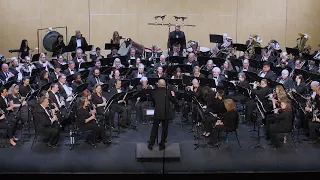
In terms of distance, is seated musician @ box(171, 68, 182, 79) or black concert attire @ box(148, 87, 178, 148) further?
seated musician @ box(171, 68, 182, 79)

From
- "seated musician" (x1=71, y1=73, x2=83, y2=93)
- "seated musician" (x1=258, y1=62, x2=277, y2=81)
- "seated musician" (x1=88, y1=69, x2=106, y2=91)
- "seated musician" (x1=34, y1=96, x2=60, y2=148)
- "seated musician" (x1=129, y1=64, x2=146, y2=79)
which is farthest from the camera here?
"seated musician" (x1=129, y1=64, x2=146, y2=79)

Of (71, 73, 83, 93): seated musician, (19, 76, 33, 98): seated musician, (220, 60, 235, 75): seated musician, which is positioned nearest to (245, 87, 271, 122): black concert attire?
(220, 60, 235, 75): seated musician

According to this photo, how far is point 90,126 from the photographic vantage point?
9.74 metres

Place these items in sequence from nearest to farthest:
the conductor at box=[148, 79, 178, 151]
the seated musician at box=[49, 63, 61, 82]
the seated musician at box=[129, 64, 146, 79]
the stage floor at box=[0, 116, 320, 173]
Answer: the stage floor at box=[0, 116, 320, 173], the conductor at box=[148, 79, 178, 151], the seated musician at box=[49, 63, 61, 82], the seated musician at box=[129, 64, 146, 79]

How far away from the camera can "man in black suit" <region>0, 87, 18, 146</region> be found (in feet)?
32.1

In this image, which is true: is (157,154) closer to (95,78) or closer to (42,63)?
(95,78)

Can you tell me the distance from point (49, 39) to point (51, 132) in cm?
918

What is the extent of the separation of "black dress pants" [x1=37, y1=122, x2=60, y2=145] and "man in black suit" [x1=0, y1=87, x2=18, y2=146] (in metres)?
0.71

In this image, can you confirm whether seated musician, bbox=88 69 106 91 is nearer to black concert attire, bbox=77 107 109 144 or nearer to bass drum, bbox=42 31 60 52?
black concert attire, bbox=77 107 109 144

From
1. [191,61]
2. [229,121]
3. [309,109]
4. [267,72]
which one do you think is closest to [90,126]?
[229,121]

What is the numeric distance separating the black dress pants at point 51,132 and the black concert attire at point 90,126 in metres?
0.49

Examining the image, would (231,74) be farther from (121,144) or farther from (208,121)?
(121,144)

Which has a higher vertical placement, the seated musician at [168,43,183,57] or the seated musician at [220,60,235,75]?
the seated musician at [168,43,183,57]

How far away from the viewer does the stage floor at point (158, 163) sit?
28.4 ft
